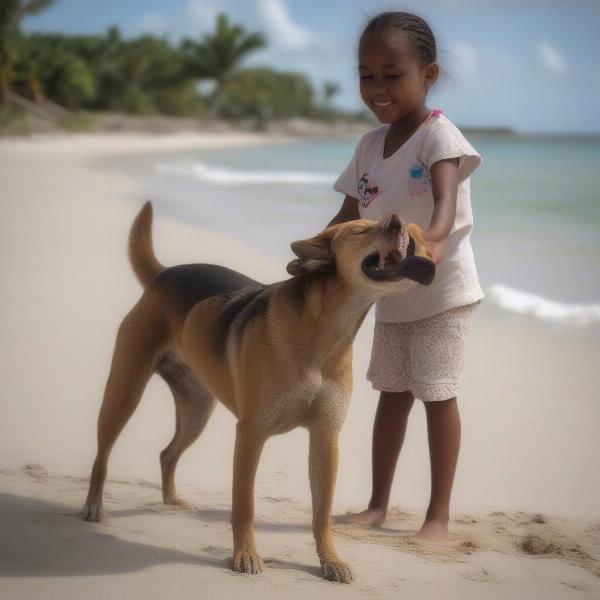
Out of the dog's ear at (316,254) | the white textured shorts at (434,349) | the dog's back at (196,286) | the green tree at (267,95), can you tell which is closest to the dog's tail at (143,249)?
the dog's back at (196,286)

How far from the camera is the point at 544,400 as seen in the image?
21.1ft

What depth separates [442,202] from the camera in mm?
3641

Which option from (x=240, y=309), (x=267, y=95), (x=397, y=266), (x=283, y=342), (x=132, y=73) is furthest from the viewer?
(x=267, y=95)

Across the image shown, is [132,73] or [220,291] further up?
[132,73]

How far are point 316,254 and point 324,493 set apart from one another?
→ 0.96 metres

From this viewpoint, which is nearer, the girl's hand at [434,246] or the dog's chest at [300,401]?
the girl's hand at [434,246]

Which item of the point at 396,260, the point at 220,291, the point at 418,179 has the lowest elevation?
the point at 220,291

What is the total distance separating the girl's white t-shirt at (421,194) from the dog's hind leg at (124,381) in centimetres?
105

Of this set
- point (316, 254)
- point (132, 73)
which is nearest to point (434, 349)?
point (316, 254)

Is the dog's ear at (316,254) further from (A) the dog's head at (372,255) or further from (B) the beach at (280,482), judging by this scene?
(B) the beach at (280,482)

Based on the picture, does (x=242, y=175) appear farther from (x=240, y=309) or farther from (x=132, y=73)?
(x=132, y=73)

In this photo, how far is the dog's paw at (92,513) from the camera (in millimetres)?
4141

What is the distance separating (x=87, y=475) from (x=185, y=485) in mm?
497

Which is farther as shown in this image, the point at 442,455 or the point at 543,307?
the point at 543,307
